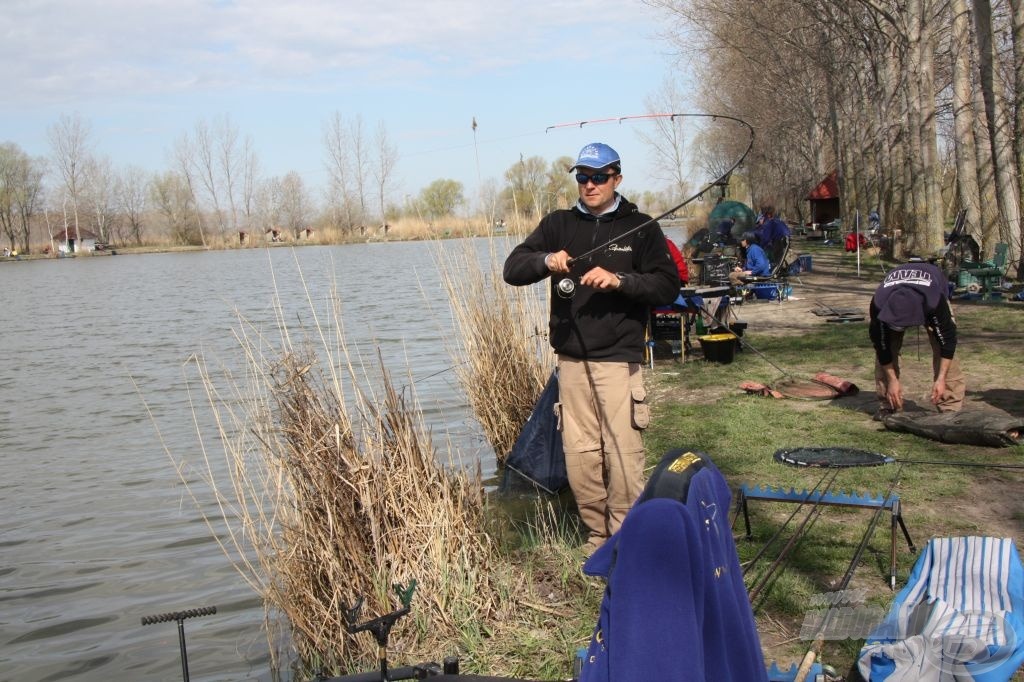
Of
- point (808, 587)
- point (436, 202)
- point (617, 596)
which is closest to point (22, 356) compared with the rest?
point (436, 202)

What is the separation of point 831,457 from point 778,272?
1306cm

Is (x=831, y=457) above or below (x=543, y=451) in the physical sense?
below

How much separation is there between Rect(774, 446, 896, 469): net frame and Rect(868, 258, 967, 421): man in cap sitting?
856 millimetres

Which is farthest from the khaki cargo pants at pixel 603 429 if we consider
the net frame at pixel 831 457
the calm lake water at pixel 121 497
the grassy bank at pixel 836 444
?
the net frame at pixel 831 457

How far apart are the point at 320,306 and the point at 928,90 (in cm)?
1207

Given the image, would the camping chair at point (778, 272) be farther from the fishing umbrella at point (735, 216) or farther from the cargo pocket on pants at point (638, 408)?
the cargo pocket on pants at point (638, 408)

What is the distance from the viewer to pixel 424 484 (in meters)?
4.38

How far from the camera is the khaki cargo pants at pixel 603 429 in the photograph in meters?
4.45

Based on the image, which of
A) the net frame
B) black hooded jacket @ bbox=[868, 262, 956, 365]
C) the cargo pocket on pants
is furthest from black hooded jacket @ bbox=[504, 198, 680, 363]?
black hooded jacket @ bbox=[868, 262, 956, 365]

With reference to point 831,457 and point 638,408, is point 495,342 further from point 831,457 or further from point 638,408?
point 638,408

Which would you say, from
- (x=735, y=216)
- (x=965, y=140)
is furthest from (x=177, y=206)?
(x=965, y=140)

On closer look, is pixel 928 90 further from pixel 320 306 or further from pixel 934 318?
pixel 934 318

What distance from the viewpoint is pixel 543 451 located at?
6.24m

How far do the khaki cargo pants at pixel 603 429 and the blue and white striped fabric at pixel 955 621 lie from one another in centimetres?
123
